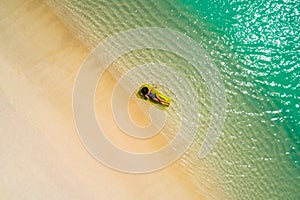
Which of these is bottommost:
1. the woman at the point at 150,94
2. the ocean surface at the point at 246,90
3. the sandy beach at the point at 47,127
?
the sandy beach at the point at 47,127

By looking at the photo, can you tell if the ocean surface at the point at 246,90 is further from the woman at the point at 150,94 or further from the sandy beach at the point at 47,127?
the sandy beach at the point at 47,127

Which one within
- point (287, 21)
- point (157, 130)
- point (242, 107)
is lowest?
point (157, 130)

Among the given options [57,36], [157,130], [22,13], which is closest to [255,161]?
[157,130]

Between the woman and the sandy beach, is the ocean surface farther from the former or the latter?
the sandy beach

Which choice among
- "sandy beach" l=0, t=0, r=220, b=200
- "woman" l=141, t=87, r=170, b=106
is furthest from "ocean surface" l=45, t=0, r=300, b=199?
"sandy beach" l=0, t=0, r=220, b=200

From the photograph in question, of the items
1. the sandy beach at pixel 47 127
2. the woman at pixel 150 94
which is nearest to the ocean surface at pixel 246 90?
the woman at pixel 150 94

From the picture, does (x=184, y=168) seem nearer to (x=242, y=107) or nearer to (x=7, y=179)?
(x=242, y=107)
